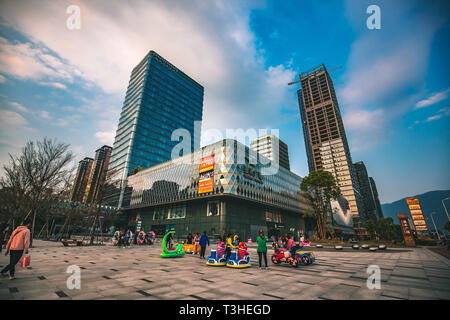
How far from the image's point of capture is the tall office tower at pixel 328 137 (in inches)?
3691

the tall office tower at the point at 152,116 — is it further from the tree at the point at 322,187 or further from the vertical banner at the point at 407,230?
the vertical banner at the point at 407,230

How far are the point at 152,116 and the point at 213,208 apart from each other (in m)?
61.4

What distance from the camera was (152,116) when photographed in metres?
83.9

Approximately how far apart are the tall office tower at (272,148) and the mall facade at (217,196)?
7296cm

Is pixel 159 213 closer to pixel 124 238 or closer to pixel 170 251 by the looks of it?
pixel 124 238

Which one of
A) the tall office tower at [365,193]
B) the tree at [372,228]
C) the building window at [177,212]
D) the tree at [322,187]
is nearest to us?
the tree at [322,187]

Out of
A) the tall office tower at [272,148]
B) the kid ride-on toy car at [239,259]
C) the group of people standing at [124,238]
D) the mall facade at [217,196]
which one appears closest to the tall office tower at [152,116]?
the mall facade at [217,196]

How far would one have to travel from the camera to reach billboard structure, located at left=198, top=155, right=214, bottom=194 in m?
40.0

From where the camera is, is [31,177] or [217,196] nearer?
[31,177]

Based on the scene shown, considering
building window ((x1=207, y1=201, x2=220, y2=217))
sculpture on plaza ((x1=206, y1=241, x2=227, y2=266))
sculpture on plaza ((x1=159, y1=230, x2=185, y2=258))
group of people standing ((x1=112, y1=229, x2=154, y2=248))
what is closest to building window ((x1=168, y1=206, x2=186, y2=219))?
building window ((x1=207, y1=201, x2=220, y2=217))

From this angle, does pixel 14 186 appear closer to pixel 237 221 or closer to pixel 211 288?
pixel 211 288

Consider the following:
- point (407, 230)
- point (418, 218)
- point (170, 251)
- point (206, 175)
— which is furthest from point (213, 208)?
point (418, 218)

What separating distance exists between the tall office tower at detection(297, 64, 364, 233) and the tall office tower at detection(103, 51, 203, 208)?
69958 mm
